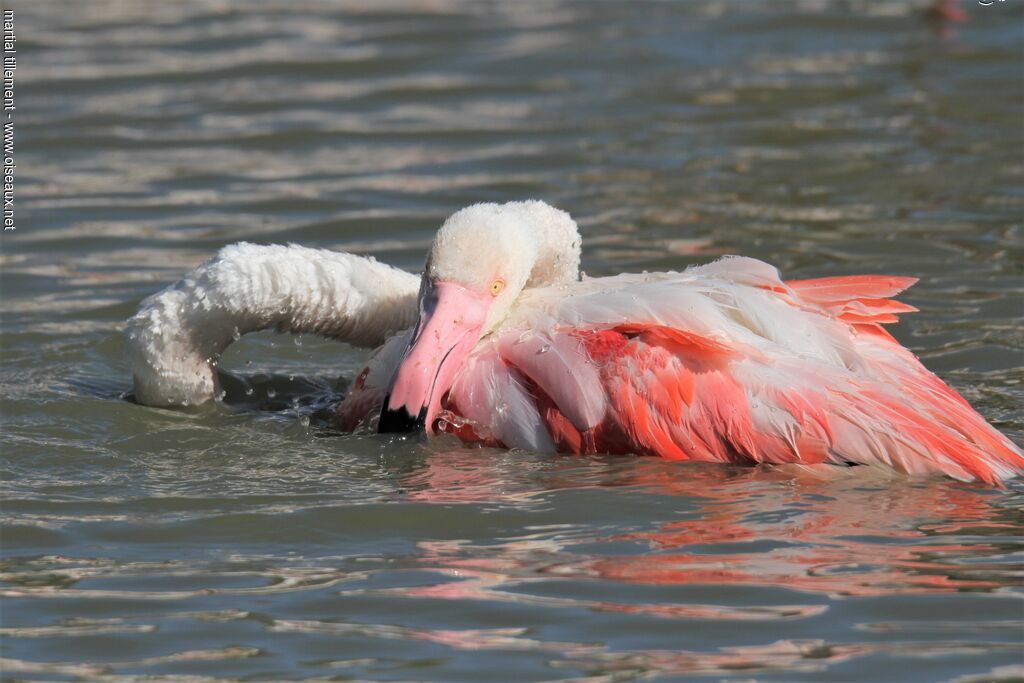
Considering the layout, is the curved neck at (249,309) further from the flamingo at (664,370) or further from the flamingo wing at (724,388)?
the flamingo wing at (724,388)

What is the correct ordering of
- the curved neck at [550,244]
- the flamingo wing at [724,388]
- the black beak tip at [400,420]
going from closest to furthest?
1. the flamingo wing at [724,388]
2. the black beak tip at [400,420]
3. the curved neck at [550,244]

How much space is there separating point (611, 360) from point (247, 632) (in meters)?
1.62

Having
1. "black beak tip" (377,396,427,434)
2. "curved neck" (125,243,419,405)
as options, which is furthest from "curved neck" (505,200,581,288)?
"black beak tip" (377,396,427,434)

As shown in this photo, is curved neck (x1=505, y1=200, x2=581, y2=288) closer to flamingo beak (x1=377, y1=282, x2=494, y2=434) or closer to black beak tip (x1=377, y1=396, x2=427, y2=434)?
flamingo beak (x1=377, y1=282, x2=494, y2=434)

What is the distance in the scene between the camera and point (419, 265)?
28.5ft

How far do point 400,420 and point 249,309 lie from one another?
104 cm

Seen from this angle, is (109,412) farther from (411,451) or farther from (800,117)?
(800,117)

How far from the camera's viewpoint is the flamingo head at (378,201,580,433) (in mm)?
5285

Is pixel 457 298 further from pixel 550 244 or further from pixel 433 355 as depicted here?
pixel 550 244

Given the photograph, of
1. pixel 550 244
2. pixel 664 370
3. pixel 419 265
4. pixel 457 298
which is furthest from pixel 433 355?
pixel 419 265

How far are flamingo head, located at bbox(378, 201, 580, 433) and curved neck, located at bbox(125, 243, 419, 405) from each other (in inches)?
22.6

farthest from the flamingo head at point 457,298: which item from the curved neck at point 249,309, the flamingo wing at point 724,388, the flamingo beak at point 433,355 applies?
the curved neck at point 249,309

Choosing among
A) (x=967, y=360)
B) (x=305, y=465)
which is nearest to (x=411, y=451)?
(x=305, y=465)

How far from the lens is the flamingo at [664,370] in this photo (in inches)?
202
